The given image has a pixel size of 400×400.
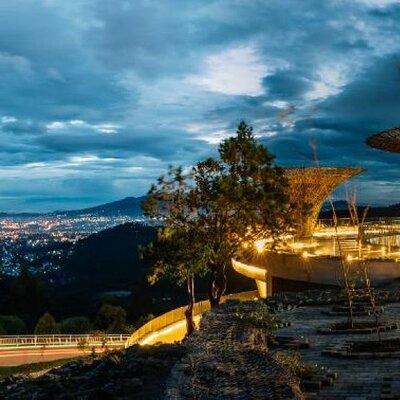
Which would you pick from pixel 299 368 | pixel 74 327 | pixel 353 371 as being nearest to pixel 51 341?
pixel 74 327

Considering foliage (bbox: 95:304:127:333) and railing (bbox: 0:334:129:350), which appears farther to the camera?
foliage (bbox: 95:304:127:333)

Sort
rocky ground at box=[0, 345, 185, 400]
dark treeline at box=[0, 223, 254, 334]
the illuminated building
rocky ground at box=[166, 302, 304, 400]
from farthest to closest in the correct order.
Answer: dark treeline at box=[0, 223, 254, 334]
the illuminated building
rocky ground at box=[0, 345, 185, 400]
rocky ground at box=[166, 302, 304, 400]

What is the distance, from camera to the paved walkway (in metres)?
12.7

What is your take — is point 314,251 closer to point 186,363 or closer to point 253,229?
point 253,229

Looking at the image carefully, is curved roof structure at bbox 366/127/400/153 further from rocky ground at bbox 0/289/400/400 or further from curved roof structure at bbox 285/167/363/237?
rocky ground at bbox 0/289/400/400

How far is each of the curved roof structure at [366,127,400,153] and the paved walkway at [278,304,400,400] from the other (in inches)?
596

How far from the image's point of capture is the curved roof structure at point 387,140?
34219mm

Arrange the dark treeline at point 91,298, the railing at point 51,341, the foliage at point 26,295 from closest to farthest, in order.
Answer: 1. the railing at point 51,341
2. the dark treeline at point 91,298
3. the foliage at point 26,295

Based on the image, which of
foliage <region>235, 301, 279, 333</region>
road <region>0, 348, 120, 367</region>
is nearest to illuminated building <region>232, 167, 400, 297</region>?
foliage <region>235, 301, 279, 333</region>

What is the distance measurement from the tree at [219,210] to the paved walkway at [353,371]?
8.76m

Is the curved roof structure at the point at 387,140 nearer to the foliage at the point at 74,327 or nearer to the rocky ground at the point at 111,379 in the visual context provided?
the rocky ground at the point at 111,379

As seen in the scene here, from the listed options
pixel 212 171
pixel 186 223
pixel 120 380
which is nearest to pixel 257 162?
pixel 212 171

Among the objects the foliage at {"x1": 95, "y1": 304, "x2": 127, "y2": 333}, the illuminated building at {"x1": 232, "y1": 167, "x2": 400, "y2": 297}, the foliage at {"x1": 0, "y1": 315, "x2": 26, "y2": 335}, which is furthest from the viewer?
the foliage at {"x1": 95, "y1": 304, "x2": 127, "y2": 333}

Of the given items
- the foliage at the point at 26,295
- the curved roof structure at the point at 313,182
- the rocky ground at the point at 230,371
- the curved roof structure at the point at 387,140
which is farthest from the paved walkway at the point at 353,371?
the foliage at the point at 26,295
